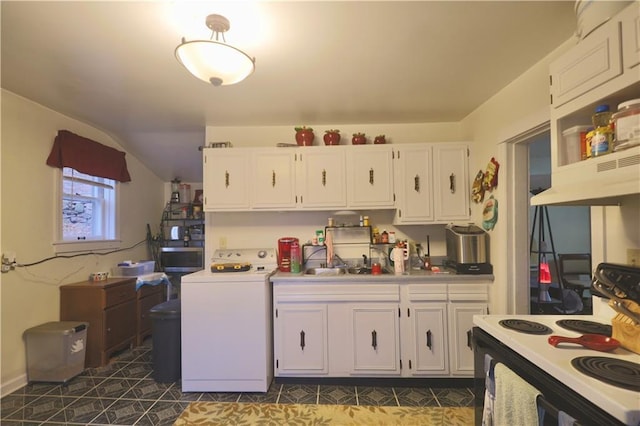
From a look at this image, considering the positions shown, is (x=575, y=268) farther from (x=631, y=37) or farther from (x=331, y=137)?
(x=631, y=37)

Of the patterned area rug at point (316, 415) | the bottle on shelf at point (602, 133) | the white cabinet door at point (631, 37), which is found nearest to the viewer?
the white cabinet door at point (631, 37)

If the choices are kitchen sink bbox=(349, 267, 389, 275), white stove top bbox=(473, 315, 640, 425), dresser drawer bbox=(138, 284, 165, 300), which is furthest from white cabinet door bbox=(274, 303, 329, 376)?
dresser drawer bbox=(138, 284, 165, 300)

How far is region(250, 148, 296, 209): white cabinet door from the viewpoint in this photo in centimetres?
300

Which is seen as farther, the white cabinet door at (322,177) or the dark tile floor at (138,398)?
the white cabinet door at (322,177)

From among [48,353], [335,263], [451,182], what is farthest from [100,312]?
[451,182]

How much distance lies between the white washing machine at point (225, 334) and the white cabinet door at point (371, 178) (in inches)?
46.6

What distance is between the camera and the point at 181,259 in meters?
4.44

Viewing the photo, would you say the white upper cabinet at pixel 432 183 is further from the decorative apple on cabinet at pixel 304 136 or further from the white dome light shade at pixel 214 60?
the white dome light shade at pixel 214 60

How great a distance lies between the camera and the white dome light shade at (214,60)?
1471 millimetres

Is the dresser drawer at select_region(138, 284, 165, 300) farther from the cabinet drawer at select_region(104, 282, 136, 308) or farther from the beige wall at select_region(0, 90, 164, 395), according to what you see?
the beige wall at select_region(0, 90, 164, 395)

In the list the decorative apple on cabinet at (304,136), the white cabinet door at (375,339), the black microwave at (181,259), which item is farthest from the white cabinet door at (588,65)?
the black microwave at (181,259)

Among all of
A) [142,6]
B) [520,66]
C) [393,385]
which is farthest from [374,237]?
[142,6]

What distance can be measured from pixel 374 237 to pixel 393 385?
133 cm

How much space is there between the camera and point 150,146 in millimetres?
3955
